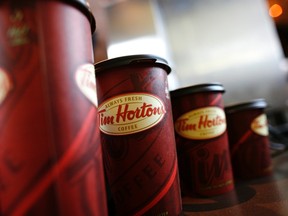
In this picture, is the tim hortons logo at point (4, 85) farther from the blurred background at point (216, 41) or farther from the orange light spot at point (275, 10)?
the orange light spot at point (275, 10)

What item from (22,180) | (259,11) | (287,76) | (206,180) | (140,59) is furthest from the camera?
(287,76)

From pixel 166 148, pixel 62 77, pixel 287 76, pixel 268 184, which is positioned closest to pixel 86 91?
pixel 62 77

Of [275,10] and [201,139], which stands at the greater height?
[275,10]

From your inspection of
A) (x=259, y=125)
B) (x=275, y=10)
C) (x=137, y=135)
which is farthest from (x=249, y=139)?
(x=275, y=10)

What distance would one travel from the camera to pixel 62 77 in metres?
0.26

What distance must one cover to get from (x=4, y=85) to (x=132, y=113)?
6.9 inches

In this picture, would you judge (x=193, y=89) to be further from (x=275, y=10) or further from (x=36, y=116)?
(x=275, y=10)

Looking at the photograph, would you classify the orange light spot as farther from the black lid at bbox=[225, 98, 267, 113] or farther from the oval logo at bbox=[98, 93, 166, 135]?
the oval logo at bbox=[98, 93, 166, 135]

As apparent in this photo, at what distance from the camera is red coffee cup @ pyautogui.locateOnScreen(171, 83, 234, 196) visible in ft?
1.68

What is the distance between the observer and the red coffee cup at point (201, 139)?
1.68 feet

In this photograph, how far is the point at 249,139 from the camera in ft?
2.17

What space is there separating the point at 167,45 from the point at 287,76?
33.5 inches

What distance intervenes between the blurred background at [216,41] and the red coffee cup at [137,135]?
3.88ft

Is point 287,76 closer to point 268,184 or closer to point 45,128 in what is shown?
point 268,184
